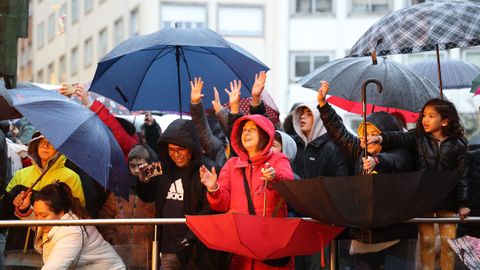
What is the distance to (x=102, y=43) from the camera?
55.1 meters

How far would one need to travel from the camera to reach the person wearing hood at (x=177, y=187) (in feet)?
31.4

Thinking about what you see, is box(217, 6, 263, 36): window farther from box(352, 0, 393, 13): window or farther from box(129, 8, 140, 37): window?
box(352, 0, 393, 13): window

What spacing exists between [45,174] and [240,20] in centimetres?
3916

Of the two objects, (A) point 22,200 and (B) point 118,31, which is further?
(B) point 118,31

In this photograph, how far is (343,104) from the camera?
559 inches

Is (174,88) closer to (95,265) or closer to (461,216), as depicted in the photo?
(95,265)

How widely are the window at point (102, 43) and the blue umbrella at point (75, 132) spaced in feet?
144

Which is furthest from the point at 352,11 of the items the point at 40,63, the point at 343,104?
the point at 343,104

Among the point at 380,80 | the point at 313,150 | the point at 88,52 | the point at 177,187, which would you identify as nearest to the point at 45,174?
the point at 177,187

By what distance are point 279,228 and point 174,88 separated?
12.1ft

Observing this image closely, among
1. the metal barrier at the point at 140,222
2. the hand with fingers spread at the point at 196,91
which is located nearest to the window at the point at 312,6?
the hand with fingers spread at the point at 196,91

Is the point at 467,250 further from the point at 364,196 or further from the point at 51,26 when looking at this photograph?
the point at 51,26

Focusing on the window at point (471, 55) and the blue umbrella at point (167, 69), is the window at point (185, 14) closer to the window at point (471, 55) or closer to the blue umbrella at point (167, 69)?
the window at point (471, 55)

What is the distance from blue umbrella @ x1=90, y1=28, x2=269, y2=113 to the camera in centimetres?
1151
